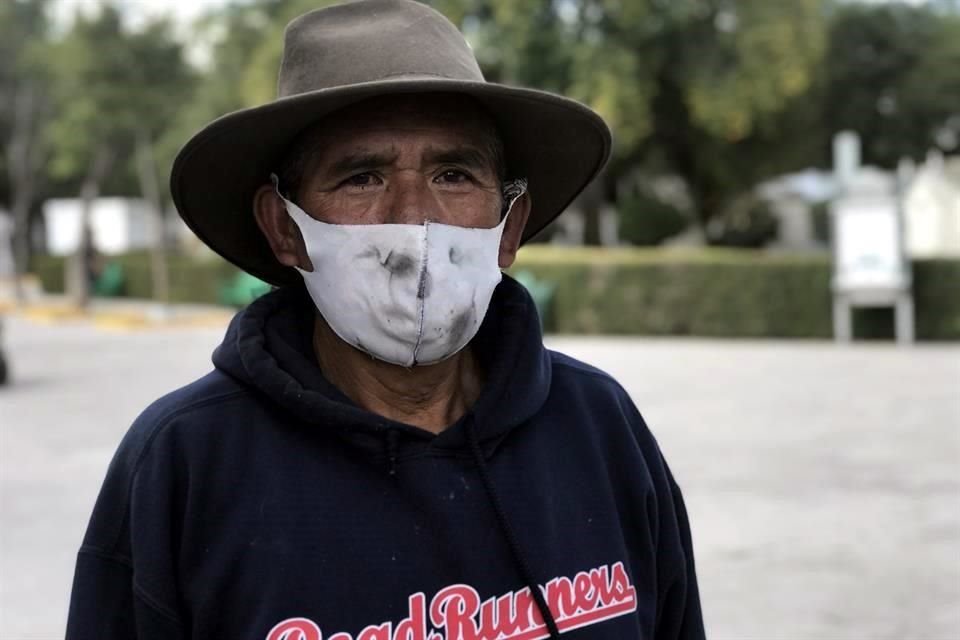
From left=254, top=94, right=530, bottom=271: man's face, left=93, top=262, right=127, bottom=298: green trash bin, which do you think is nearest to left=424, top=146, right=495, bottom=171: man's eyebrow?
left=254, top=94, right=530, bottom=271: man's face

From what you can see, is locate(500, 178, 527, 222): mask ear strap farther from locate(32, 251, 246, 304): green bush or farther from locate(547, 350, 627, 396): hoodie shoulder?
locate(32, 251, 246, 304): green bush

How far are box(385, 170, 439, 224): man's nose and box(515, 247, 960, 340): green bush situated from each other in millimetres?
16308

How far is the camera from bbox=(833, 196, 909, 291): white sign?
1675 centimetres

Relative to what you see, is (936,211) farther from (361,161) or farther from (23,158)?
(361,161)

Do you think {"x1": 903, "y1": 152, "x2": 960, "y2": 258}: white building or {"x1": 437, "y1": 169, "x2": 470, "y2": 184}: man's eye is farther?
{"x1": 903, "y1": 152, "x2": 960, "y2": 258}: white building

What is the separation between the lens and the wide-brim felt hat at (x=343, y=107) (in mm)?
1736

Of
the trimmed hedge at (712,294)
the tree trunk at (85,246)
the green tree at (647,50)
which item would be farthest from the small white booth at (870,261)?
the tree trunk at (85,246)

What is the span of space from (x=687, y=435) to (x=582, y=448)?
27.2ft

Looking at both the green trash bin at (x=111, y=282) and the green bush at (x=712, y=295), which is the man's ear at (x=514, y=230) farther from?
the green trash bin at (x=111, y=282)

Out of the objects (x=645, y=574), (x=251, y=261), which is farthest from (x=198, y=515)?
(x=645, y=574)

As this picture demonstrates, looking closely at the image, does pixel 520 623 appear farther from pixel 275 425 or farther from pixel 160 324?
pixel 160 324

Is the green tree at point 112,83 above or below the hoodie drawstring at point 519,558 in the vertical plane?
above

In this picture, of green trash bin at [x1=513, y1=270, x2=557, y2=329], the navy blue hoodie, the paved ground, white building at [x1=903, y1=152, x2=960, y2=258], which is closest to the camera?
the navy blue hoodie

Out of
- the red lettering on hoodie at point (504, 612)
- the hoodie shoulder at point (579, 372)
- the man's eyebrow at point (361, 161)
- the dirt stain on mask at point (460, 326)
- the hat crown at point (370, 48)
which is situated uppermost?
the hat crown at point (370, 48)
